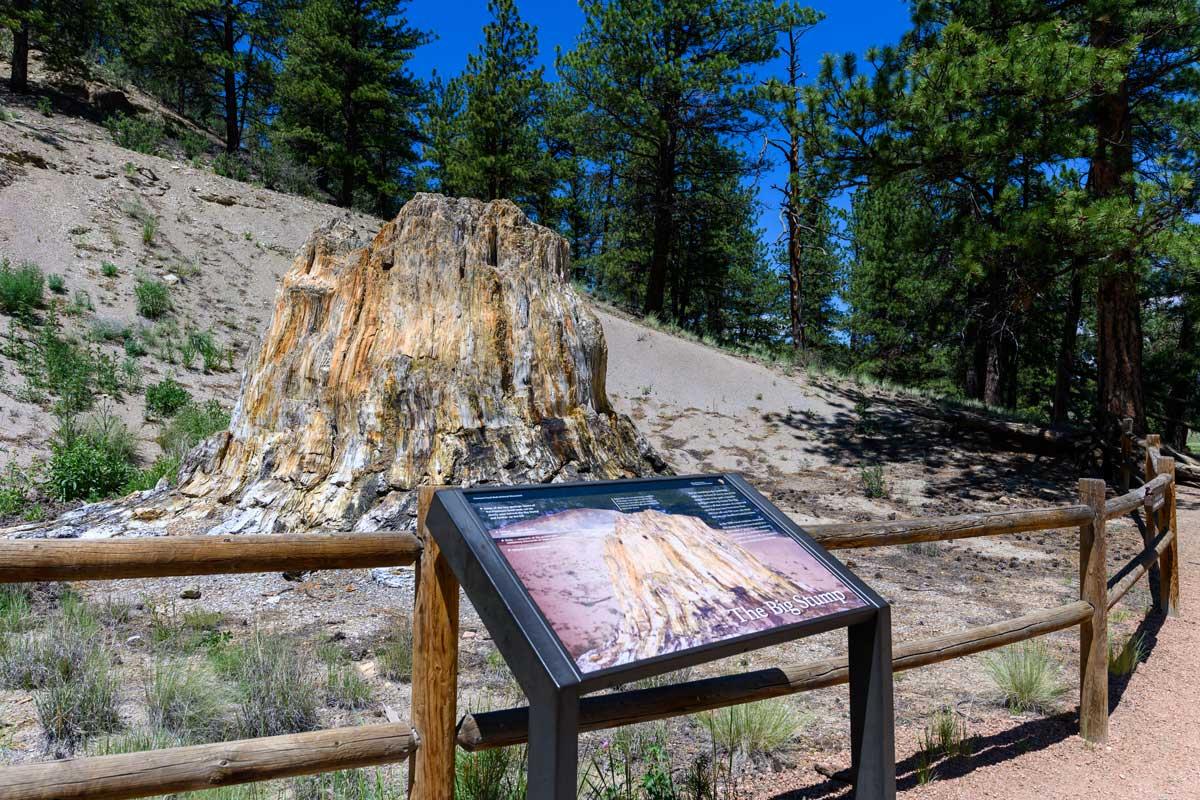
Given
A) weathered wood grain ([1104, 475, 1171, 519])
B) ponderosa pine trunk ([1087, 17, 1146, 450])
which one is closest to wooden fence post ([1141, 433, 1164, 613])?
weathered wood grain ([1104, 475, 1171, 519])

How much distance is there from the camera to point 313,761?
7.07 feet

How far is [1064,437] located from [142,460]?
14605mm

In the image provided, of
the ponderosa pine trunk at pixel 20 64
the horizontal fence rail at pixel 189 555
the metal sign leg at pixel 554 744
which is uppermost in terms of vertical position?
the ponderosa pine trunk at pixel 20 64

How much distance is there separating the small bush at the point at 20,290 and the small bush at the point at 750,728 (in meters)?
12.9

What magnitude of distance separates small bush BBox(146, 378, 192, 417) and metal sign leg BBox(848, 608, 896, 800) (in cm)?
1101

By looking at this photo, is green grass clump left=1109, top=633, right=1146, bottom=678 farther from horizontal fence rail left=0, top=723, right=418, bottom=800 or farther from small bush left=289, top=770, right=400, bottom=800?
horizontal fence rail left=0, top=723, right=418, bottom=800

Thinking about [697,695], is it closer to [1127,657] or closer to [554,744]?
[554,744]

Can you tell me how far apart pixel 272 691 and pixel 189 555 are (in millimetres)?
1726

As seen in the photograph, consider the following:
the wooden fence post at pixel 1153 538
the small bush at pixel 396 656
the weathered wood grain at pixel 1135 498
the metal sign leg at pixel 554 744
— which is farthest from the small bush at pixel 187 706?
the wooden fence post at pixel 1153 538

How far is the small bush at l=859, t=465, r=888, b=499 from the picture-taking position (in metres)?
10.9

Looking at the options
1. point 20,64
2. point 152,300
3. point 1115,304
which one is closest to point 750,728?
point 1115,304

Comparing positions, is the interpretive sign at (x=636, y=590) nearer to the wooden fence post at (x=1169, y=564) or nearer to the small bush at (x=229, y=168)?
the wooden fence post at (x=1169, y=564)

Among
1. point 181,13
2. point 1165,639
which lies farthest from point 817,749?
point 181,13

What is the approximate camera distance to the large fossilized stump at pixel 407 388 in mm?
6629
